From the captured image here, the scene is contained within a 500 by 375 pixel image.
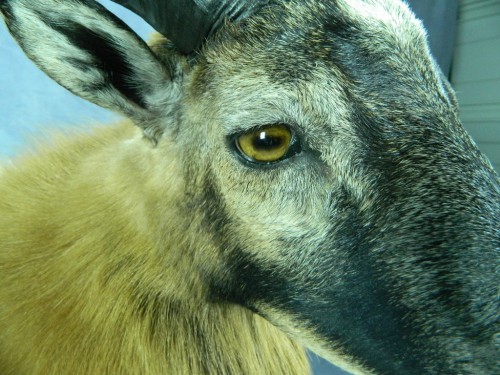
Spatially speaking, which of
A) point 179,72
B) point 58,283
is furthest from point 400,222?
point 58,283

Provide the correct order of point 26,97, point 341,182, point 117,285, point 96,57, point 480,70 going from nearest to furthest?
1. point 341,182
2. point 96,57
3. point 117,285
4. point 26,97
5. point 480,70

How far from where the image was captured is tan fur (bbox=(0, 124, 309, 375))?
154cm

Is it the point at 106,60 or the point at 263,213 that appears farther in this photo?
the point at 106,60

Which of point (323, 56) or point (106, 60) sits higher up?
point (323, 56)

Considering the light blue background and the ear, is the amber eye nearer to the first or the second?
the ear

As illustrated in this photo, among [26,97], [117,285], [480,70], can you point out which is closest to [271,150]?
[117,285]

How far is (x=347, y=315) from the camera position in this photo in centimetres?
131

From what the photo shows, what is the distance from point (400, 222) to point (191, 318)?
2.35 ft

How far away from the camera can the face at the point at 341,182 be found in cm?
122

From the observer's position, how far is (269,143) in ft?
4.33

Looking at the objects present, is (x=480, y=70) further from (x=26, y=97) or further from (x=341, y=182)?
(x=26, y=97)

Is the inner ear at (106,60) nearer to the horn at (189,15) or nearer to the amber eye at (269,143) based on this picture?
the horn at (189,15)

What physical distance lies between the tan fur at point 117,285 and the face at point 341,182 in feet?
0.50

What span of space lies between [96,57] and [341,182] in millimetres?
Answer: 732
